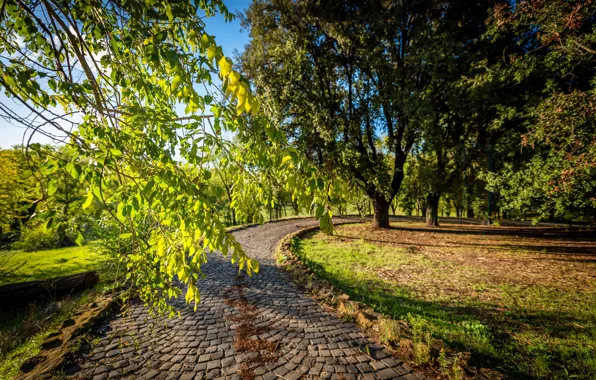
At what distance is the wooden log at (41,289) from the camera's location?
6441 mm

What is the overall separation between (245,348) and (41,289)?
7.24 metres

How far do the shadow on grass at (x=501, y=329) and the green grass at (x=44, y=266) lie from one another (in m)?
9.22

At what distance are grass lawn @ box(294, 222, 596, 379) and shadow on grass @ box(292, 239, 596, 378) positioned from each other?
2 cm

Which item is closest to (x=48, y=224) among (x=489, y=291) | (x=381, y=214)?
(x=489, y=291)

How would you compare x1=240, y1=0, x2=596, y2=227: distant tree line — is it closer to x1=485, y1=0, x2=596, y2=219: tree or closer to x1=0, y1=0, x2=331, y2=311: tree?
x1=485, y1=0, x2=596, y2=219: tree

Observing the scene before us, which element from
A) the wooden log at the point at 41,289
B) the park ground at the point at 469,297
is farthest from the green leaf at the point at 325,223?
the wooden log at the point at 41,289

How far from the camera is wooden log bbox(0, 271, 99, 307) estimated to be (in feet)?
21.1

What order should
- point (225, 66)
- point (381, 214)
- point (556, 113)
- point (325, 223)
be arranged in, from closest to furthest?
1. point (225, 66)
2. point (325, 223)
3. point (556, 113)
4. point (381, 214)

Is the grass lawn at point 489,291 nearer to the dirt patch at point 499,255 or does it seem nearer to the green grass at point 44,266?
the dirt patch at point 499,255

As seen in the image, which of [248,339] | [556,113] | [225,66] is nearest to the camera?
[225,66]

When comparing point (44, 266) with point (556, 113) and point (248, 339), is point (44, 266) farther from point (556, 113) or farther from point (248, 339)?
point (556, 113)

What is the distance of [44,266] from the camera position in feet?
35.5

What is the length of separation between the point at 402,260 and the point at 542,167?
598 cm

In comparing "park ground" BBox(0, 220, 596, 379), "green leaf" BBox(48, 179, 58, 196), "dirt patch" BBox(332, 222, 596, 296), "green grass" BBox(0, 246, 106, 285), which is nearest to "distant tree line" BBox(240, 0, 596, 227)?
"dirt patch" BBox(332, 222, 596, 296)
